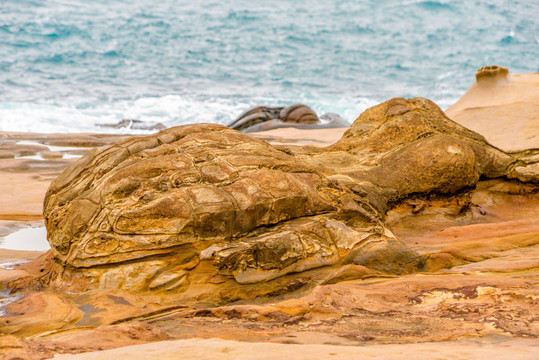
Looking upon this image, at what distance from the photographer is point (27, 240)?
410cm

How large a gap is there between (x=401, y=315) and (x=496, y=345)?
0.56m

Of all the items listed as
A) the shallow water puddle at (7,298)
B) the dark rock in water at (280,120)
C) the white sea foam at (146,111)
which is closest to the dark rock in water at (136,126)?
the white sea foam at (146,111)

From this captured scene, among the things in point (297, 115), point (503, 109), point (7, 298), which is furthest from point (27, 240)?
point (297, 115)

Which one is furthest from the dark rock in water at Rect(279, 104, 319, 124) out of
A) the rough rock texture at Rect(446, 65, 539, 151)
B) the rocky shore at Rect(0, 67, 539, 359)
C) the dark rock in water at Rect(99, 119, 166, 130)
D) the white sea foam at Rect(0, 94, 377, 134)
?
the rocky shore at Rect(0, 67, 539, 359)

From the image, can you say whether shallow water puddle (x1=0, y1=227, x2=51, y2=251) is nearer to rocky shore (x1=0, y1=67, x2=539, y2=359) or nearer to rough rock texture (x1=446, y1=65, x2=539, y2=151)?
rocky shore (x1=0, y1=67, x2=539, y2=359)

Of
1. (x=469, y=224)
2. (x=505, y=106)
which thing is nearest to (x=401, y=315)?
(x=469, y=224)

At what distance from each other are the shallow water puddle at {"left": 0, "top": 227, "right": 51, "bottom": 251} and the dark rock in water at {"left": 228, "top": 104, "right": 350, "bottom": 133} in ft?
23.6

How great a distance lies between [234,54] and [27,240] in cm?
2080

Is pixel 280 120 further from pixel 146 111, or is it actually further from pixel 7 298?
pixel 7 298

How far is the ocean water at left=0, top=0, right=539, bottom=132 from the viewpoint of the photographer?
57.2 ft

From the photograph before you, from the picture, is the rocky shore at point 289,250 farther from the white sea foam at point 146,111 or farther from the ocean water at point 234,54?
the ocean water at point 234,54

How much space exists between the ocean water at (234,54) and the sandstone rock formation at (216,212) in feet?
35.3

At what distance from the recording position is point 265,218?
3027mm

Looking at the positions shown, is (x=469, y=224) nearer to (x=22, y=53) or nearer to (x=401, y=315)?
(x=401, y=315)
